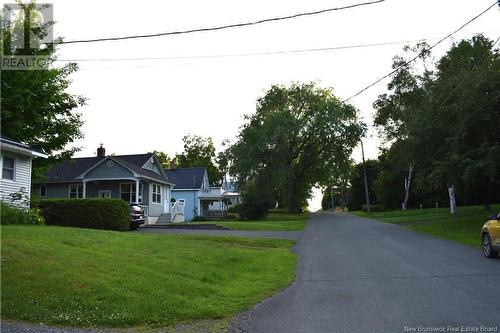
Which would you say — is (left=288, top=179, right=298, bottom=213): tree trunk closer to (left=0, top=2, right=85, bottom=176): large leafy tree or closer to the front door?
the front door

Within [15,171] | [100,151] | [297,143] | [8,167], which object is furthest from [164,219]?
[297,143]

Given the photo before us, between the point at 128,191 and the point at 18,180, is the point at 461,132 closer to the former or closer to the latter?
the point at 18,180

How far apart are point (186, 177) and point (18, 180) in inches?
1345

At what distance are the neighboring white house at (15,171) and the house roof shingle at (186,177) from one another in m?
31.8

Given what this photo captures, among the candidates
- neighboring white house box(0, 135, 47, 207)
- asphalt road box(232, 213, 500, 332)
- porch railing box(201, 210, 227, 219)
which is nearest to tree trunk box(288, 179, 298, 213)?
porch railing box(201, 210, 227, 219)

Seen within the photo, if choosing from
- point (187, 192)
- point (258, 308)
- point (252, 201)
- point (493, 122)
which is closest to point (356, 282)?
point (258, 308)

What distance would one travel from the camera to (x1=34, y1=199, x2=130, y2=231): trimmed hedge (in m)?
22.5

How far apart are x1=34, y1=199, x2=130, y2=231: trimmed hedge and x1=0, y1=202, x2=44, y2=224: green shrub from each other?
3.77 meters

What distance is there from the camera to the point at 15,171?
21.0 meters

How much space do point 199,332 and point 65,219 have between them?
699 inches

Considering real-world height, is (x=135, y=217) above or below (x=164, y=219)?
above

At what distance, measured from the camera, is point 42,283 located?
833 centimetres

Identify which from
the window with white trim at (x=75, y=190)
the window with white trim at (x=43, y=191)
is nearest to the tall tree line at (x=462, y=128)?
the window with white trim at (x=75, y=190)

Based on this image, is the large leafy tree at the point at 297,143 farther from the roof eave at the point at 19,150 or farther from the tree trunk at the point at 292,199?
the roof eave at the point at 19,150
